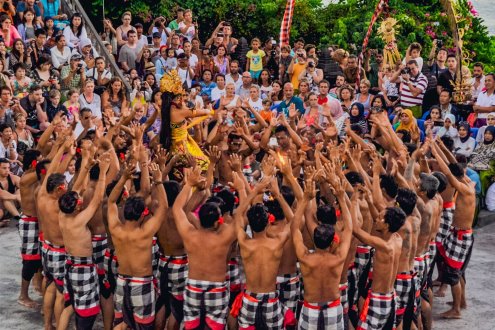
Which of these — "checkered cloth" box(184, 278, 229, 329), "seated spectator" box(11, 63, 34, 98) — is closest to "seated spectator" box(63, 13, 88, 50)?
"seated spectator" box(11, 63, 34, 98)

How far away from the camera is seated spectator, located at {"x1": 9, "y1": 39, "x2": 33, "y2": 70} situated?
55.7ft

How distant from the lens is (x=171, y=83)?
12562 millimetres

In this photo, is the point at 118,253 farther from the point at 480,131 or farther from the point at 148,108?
the point at 480,131

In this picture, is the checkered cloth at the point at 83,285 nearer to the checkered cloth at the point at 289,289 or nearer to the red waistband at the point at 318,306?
the checkered cloth at the point at 289,289

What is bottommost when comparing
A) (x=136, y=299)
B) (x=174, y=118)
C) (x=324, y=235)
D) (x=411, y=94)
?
(x=136, y=299)

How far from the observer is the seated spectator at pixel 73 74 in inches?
682

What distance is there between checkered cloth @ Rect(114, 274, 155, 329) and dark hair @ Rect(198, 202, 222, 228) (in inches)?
37.0

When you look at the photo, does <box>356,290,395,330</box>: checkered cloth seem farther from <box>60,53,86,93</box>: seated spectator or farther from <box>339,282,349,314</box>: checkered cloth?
<box>60,53,86,93</box>: seated spectator

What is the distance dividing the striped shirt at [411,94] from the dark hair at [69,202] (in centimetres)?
882

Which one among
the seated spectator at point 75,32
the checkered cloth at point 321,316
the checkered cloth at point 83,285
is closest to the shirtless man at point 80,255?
the checkered cloth at point 83,285

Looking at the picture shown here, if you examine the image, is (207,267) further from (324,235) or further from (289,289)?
(324,235)

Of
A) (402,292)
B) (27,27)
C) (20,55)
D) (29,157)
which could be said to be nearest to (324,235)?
(402,292)

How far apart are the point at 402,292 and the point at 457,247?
1840 millimetres

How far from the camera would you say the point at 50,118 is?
53.6 ft
